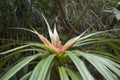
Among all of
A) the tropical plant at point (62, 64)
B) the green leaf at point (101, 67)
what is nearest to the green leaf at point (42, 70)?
the tropical plant at point (62, 64)

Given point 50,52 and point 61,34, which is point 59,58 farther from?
point 61,34

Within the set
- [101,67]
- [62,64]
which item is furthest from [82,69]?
[62,64]

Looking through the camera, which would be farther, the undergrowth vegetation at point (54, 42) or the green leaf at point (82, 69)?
the undergrowth vegetation at point (54, 42)

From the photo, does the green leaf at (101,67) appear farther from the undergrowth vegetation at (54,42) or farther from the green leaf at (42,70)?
the green leaf at (42,70)

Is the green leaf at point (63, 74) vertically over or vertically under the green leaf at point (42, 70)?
under

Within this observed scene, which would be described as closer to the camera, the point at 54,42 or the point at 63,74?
the point at 63,74

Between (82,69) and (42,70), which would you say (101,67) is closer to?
(82,69)

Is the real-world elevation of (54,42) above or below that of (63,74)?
above

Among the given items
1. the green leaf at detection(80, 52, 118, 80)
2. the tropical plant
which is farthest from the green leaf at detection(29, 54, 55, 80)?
the green leaf at detection(80, 52, 118, 80)
